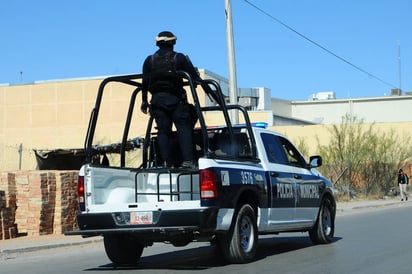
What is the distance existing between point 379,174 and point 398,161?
2.02m

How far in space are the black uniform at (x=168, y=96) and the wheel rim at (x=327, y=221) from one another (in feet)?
13.0

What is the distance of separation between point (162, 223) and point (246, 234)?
60.3 inches

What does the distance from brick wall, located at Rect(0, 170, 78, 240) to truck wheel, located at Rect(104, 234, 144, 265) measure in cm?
720

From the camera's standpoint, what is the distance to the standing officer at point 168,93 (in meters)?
9.66

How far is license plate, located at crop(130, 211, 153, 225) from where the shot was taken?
9164 mm

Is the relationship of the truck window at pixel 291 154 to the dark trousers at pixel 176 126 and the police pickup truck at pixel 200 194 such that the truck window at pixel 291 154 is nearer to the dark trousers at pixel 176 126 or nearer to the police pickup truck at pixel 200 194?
the police pickup truck at pixel 200 194

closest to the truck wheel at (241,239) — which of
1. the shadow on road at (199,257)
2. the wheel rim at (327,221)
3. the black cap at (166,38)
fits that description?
the shadow on road at (199,257)

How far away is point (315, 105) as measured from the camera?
245 ft

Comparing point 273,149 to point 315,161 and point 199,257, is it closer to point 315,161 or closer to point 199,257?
point 315,161

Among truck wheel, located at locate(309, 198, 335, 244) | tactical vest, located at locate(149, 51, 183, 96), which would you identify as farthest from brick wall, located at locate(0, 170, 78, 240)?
tactical vest, located at locate(149, 51, 183, 96)

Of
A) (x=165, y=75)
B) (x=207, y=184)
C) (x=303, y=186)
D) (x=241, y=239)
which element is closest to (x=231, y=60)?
(x=303, y=186)

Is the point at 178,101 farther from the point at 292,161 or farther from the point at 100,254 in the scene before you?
the point at 100,254

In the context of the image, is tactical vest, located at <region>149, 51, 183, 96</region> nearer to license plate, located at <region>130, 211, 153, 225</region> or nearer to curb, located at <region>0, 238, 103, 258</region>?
license plate, located at <region>130, 211, 153, 225</region>

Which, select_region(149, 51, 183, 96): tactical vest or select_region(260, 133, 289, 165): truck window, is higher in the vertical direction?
select_region(149, 51, 183, 96): tactical vest
